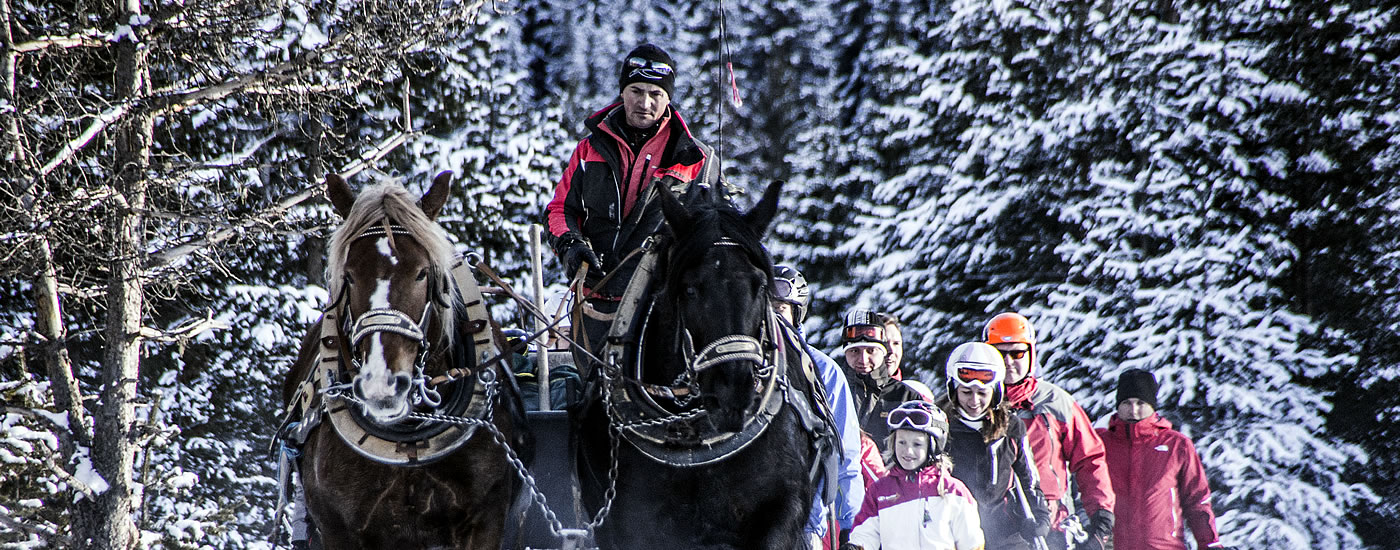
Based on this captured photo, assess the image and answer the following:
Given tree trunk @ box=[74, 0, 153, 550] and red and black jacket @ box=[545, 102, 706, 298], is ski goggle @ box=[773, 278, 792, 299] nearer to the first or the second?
red and black jacket @ box=[545, 102, 706, 298]

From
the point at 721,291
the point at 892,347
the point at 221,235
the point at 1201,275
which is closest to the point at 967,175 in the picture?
the point at 1201,275

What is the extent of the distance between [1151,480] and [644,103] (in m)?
3.31

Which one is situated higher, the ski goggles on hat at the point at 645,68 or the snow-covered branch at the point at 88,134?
the snow-covered branch at the point at 88,134

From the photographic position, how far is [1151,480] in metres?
6.23

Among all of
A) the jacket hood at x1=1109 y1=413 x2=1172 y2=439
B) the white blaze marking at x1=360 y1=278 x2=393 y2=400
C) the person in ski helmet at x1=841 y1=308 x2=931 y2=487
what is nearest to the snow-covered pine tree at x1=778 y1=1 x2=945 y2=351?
the jacket hood at x1=1109 y1=413 x2=1172 y2=439

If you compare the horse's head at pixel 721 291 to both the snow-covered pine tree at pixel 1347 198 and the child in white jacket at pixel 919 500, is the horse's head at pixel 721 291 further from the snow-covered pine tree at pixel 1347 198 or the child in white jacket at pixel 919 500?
the snow-covered pine tree at pixel 1347 198

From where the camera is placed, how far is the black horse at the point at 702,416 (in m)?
3.60

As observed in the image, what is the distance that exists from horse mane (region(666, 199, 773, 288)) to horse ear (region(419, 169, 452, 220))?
799 millimetres

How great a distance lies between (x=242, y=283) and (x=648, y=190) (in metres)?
7.41

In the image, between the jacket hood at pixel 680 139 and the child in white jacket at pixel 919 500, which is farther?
the child in white jacket at pixel 919 500

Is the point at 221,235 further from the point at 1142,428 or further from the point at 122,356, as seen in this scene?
the point at 1142,428

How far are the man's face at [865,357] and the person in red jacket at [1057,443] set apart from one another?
543 millimetres

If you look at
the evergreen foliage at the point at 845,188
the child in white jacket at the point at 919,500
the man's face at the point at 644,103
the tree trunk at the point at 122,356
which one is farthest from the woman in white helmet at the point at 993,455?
the tree trunk at the point at 122,356

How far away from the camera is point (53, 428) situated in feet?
26.7
